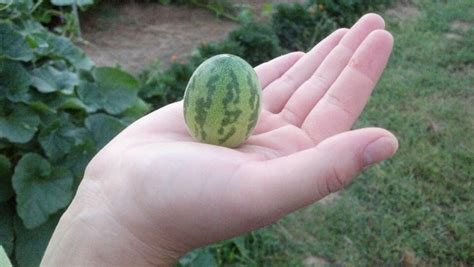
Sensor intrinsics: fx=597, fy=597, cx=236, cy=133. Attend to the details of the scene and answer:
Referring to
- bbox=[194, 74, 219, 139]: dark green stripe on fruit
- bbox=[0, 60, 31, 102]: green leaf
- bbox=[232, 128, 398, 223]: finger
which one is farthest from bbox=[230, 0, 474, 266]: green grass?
bbox=[232, 128, 398, 223]: finger

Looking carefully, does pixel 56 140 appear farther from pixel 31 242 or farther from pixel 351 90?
pixel 351 90

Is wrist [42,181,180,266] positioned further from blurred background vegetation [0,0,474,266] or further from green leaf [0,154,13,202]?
green leaf [0,154,13,202]

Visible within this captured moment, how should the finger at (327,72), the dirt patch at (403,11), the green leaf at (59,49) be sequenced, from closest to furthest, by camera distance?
the finger at (327,72), the green leaf at (59,49), the dirt patch at (403,11)

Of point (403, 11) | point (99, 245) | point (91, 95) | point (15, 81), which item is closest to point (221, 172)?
point (99, 245)

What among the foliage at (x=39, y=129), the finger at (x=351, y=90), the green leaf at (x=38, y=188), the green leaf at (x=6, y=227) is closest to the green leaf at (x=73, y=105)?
the foliage at (x=39, y=129)

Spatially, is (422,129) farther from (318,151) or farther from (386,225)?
(318,151)

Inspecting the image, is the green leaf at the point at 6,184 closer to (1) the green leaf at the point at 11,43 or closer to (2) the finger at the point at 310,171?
(1) the green leaf at the point at 11,43

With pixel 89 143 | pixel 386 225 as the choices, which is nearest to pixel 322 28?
pixel 386 225
